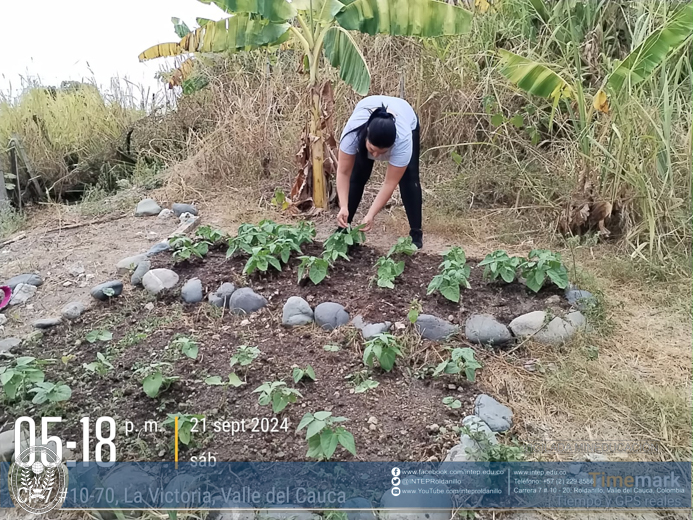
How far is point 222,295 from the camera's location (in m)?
3.37

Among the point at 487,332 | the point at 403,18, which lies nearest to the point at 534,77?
the point at 403,18

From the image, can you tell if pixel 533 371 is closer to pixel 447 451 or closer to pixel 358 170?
pixel 447 451

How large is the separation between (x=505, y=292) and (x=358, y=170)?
139 cm

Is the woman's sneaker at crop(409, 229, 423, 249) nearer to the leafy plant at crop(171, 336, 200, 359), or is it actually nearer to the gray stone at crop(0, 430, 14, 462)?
the leafy plant at crop(171, 336, 200, 359)

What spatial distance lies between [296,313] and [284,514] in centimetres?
137

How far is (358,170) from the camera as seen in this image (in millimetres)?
3926

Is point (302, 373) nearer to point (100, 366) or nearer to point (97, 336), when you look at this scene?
point (100, 366)

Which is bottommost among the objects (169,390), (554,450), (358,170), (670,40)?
(554,450)

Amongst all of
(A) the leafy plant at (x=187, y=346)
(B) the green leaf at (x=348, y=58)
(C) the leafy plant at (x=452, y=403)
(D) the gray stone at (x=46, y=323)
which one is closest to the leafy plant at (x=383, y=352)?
(C) the leafy plant at (x=452, y=403)

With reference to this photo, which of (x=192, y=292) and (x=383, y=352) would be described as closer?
(x=383, y=352)

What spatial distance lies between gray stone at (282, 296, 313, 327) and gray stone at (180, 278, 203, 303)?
611 mm

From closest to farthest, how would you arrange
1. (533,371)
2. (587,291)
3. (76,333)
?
(533,371) < (76,333) < (587,291)

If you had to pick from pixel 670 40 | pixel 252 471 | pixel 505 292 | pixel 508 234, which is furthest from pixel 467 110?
pixel 252 471

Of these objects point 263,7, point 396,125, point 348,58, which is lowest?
point 396,125
